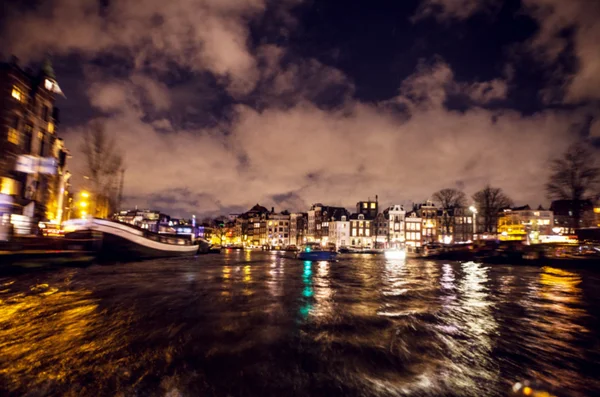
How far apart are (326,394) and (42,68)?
185 ft

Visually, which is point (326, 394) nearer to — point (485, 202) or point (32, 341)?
point (32, 341)

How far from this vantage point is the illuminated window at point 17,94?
33.3 meters

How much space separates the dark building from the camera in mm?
32156

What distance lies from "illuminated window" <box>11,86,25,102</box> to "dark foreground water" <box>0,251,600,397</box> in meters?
34.9

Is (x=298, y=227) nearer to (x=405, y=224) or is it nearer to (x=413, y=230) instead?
(x=405, y=224)

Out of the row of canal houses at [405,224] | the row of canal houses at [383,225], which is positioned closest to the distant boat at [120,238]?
the row of canal houses at [405,224]

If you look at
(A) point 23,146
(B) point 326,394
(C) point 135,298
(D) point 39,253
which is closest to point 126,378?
(B) point 326,394

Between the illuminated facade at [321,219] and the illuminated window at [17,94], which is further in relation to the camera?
the illuminated facade at [321,219]

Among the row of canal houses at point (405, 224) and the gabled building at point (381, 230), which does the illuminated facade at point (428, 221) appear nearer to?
the row of canal houses at point (405, 224)

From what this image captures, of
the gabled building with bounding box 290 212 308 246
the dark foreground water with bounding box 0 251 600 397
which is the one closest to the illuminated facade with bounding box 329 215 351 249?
the gabled building with bounding box 290 212 308 246

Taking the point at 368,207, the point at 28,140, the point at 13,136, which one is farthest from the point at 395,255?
the point at 13,136

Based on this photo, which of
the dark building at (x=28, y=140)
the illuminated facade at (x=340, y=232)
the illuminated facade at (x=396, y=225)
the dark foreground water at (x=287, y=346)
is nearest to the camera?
the dark foreground water at (x=287, y=346)

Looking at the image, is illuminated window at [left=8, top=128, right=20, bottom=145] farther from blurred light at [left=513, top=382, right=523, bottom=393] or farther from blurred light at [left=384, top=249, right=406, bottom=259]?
blurred light at [left=384, top=249, right=406, bottom=259]

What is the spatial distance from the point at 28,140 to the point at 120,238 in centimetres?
1650
